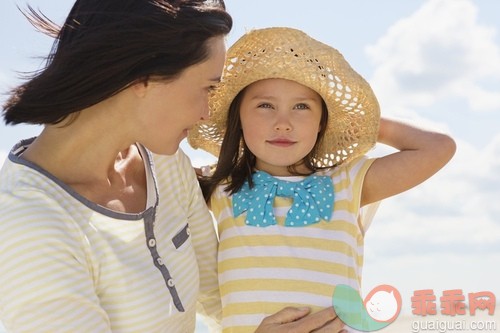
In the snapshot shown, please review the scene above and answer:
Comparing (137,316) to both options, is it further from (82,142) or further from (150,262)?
(82,142)

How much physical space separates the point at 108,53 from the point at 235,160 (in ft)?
3.03

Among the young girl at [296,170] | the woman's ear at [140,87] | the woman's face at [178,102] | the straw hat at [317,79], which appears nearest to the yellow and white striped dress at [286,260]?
the young girl at [296,170]

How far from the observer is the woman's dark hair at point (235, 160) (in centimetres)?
284

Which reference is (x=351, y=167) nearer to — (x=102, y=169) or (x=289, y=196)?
(x=289, y=196)

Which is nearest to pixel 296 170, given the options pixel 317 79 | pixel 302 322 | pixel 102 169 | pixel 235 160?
pixel 235 160

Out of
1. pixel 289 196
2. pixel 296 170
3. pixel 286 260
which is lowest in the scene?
pixel 286 260

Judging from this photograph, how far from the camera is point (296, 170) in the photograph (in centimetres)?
283

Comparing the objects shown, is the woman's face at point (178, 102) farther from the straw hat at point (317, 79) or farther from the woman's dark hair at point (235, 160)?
the woman's dark hair at point (235, 160)

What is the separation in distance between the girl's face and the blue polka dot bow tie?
9cm

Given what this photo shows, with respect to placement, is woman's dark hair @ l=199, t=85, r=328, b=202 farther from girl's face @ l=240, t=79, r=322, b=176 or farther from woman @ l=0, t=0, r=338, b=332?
woman @ l=0, t=0, r=338, b=332

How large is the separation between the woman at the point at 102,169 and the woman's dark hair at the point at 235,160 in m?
0.44

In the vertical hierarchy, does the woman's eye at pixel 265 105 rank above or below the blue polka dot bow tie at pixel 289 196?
above

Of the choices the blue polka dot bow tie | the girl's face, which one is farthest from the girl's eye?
the blue polka dot bow tie

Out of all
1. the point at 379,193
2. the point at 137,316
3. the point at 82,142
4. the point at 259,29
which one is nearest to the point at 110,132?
the point at 82,142
